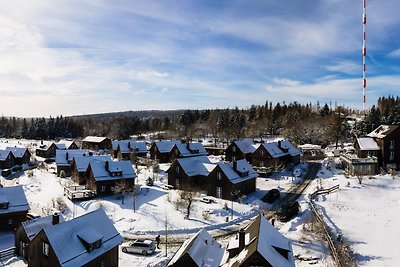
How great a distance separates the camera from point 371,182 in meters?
55.5

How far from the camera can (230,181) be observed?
53062 mm

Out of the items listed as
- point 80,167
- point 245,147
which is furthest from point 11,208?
point 245,147

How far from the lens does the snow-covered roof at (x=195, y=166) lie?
196 feet

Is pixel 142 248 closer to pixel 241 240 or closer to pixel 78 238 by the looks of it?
pixel 78 238

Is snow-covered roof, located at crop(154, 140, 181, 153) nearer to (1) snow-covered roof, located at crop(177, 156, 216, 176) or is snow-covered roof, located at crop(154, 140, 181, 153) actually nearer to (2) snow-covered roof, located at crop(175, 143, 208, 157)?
(2) snow-covered roof, located at crop(175, 143, 208, 157)

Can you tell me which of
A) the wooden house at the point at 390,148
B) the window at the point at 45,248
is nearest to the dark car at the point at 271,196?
the wooden house at the point at 390,148

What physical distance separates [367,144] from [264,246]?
164 ft

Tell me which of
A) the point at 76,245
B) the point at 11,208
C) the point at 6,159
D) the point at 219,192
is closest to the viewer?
the point at 76,245

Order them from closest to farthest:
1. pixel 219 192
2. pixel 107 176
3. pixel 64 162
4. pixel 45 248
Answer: pixel 45 248, pixel 219 192, pixel 107 176, pixel 64 162

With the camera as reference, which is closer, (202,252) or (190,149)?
(202,252)

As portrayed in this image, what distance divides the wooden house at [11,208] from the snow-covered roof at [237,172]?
28177 millimetres

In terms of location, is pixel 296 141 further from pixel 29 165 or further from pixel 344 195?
pixel 29 165

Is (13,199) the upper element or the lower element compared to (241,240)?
lower

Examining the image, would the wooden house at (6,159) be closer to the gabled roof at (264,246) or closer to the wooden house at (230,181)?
the wooden house at (230,181)
